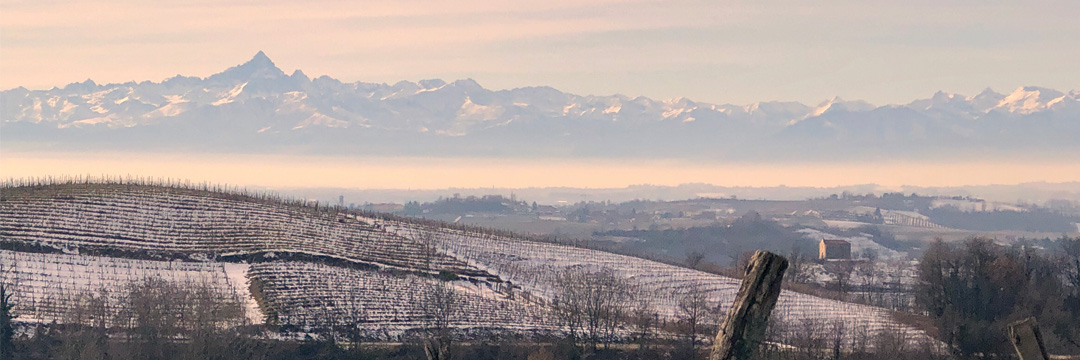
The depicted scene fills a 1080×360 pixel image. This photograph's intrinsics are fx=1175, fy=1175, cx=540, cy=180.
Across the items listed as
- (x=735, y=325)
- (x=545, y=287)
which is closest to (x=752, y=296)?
(x=735, y=325)

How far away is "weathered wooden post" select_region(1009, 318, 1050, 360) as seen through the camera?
1045cm

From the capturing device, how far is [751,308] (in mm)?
10797

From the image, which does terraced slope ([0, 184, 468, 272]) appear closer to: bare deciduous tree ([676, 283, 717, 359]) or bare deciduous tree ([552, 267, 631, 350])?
bare deciduous tree ([552, 267, 631, 350])

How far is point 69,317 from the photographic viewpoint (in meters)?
67.2

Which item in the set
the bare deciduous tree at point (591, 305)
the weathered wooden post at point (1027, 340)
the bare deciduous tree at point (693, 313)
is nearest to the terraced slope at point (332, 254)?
the bare deciduous tree at point (693, 313)

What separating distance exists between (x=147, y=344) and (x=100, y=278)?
777 inches

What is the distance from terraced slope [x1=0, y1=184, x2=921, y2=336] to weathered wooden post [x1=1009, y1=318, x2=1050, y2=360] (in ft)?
210

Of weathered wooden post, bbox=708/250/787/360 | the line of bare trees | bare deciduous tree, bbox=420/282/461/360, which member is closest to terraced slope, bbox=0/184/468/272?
bare deciduous tree, bbox=420/282/461/360

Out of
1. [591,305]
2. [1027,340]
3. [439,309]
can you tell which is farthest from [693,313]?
[1027,340]

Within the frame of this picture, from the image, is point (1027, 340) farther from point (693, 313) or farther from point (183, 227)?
point (183, 227)

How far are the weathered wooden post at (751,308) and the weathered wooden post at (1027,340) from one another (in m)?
2.10

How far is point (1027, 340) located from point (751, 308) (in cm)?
246

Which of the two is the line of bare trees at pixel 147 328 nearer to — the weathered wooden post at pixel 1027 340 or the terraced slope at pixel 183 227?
the terraced slope at pixel 183 227

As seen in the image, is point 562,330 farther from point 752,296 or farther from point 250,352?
point 752,296
